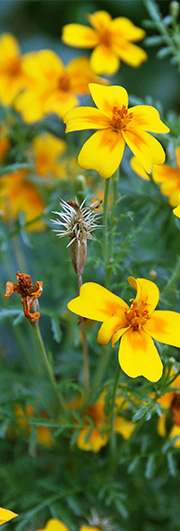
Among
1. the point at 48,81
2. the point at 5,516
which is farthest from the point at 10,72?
the point at 5,516

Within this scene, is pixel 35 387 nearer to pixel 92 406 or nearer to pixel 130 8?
pixel 92 406

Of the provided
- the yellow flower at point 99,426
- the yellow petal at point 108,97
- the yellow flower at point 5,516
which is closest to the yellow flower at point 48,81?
the yellow petal at point 108,97

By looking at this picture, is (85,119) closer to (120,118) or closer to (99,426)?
(120,118)

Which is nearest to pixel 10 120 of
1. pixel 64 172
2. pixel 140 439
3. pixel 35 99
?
pixel 35 99

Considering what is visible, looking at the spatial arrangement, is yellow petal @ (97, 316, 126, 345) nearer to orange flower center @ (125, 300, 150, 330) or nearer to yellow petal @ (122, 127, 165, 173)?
orange flower center @ (125, 300, 150, 330)

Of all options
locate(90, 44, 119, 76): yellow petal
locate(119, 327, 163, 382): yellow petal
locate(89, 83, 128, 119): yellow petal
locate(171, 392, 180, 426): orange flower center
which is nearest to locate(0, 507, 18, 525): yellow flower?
locate(119, 327, 163, 382): yellow petal

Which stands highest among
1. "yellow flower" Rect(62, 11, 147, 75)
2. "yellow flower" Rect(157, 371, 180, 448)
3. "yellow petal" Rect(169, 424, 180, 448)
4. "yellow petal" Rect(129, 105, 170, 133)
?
"yellow flower" Rect(62, 11, 147, 75)
